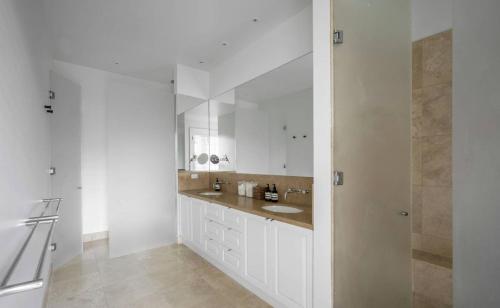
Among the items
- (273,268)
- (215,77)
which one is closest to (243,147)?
(215,77)

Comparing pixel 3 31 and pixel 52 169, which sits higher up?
pixel 3 31

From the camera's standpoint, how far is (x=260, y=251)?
1.98 meters

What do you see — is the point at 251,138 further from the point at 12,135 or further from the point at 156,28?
the point at 12,135

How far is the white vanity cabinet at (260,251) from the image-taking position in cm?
163

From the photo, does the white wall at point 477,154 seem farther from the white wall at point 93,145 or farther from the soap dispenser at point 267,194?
the white wall at point 93,145

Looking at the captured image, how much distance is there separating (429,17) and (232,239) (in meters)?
2.73

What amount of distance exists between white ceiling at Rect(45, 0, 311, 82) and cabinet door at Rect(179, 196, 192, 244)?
206cm

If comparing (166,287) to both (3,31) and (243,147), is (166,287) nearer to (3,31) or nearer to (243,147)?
(243,147)

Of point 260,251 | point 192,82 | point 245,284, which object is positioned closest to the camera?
point 260,251

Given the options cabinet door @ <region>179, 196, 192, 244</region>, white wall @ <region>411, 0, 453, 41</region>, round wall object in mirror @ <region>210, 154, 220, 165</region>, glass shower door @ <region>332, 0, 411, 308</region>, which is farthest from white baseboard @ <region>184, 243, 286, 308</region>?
white wall @ <region>411, 0, 453, 41</region>

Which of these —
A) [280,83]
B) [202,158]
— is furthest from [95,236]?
[280,83]

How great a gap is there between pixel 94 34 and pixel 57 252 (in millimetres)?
2622

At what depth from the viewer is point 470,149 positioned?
579 millimetres

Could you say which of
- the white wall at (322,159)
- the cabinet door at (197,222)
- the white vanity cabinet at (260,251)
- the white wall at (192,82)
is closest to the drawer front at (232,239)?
the white vanity cabinet at (260,251)
